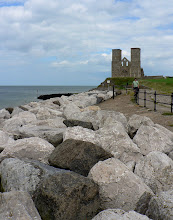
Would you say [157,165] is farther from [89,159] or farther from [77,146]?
[77,146]

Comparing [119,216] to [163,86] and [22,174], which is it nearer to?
[22,174]

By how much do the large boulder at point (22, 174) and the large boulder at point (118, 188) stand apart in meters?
0.73

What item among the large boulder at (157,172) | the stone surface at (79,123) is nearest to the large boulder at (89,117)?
the stone surface at (79,123)

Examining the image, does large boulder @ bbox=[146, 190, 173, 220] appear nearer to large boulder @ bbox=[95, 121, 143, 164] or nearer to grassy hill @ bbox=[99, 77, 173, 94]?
large boulder @ bbox=[95, 121, 143, 164]

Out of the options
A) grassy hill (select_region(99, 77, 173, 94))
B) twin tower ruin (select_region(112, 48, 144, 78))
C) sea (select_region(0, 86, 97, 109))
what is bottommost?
sea (select_region(0, 86, 97, 109))

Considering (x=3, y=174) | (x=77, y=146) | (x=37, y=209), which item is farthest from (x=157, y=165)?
(x=3, y=174)

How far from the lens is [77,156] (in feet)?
12.4

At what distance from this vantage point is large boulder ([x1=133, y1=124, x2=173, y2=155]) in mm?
4617

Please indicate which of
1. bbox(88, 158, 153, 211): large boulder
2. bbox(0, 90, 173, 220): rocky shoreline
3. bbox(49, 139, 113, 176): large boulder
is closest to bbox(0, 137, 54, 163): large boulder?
bbox(0, 90, 173, 220): rocky shoreline

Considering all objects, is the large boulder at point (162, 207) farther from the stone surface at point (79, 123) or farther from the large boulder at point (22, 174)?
the stone surface at point (79, 123)

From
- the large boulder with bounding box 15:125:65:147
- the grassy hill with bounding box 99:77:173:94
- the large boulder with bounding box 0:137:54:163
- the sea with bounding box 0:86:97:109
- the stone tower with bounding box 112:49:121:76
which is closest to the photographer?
the large boulder with bounding box 0:137:54:163

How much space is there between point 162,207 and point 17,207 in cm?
160

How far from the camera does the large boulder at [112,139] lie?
4400mm

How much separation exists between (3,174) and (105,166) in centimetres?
154
